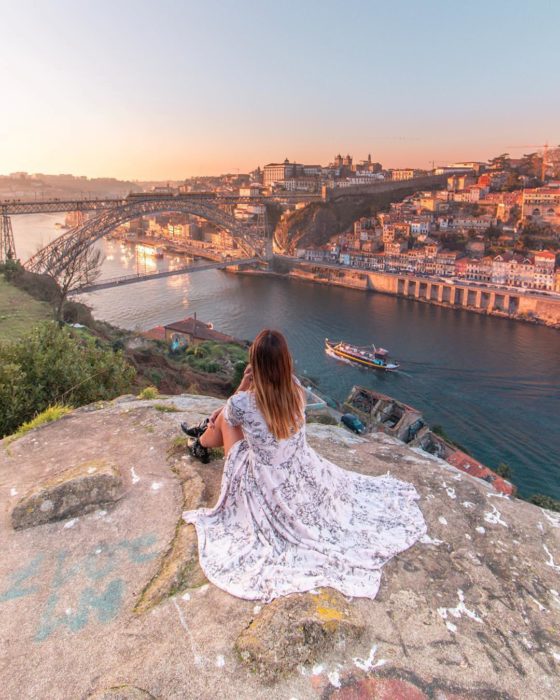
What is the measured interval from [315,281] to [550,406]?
18.6 metres

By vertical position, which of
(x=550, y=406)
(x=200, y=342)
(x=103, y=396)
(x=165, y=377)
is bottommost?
(x=550, y=406)

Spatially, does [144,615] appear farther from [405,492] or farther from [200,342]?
[200,342]

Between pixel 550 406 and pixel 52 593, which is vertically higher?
pixel 52 593

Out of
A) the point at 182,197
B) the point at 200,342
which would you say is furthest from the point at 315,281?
the point at 200,342

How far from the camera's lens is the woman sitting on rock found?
1431 millimetres

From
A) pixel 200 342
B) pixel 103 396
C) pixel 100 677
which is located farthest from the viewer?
pixel 200 342

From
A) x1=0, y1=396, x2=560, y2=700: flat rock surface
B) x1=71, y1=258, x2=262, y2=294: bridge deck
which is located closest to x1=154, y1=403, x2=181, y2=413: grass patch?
x1=0, y1=396, x2=560, y2=700: flat rock surface

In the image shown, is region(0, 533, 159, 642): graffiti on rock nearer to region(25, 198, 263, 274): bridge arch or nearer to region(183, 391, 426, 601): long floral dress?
region(183, 391, 426, 601): long floral dress

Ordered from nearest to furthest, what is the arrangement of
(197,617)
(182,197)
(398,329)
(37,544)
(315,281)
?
(197,617) < (37,544) < (398,329) < (182,197) < (315,281)

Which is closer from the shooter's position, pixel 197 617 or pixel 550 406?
pixel 197 617

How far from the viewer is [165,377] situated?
6727 millimetres

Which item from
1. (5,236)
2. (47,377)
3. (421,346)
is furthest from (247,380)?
(421,346)

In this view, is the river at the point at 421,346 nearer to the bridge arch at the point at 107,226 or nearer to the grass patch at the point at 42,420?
the bridge arch at the point at 107,226

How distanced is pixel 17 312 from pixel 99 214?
1474 cm
